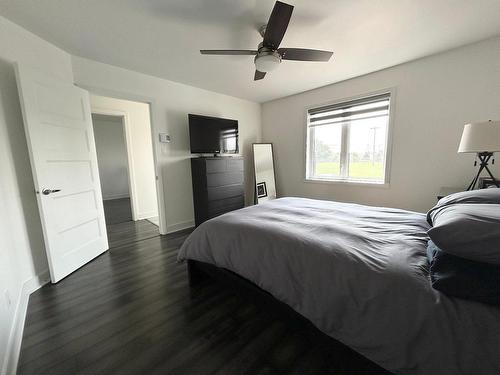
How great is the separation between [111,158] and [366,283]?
6.89 m

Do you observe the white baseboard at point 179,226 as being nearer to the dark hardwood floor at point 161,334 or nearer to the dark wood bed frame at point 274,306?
the dark hardwood floor at point 161,334

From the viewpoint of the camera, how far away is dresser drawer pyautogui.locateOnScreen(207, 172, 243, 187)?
3.16 m

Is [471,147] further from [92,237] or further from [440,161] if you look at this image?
[92,237]

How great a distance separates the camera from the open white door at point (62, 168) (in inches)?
69.5

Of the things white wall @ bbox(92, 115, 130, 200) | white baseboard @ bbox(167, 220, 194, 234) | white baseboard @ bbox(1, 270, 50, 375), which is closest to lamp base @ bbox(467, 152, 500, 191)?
white baseboard @ bbox(167, 220, 194, 234)

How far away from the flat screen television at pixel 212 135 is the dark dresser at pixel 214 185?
25 cm

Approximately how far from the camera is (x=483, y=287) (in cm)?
75

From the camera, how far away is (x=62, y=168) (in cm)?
201

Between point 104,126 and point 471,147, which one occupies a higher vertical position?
point 104,126

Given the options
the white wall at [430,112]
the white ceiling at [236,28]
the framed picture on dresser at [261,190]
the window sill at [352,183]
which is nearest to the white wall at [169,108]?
the white ceiling at [236,28]

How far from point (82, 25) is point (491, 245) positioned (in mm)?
3035

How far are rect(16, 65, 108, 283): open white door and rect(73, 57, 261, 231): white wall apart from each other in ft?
1.06

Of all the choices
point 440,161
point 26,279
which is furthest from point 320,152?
point 26,279

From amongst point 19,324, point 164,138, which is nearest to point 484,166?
point 164,138
